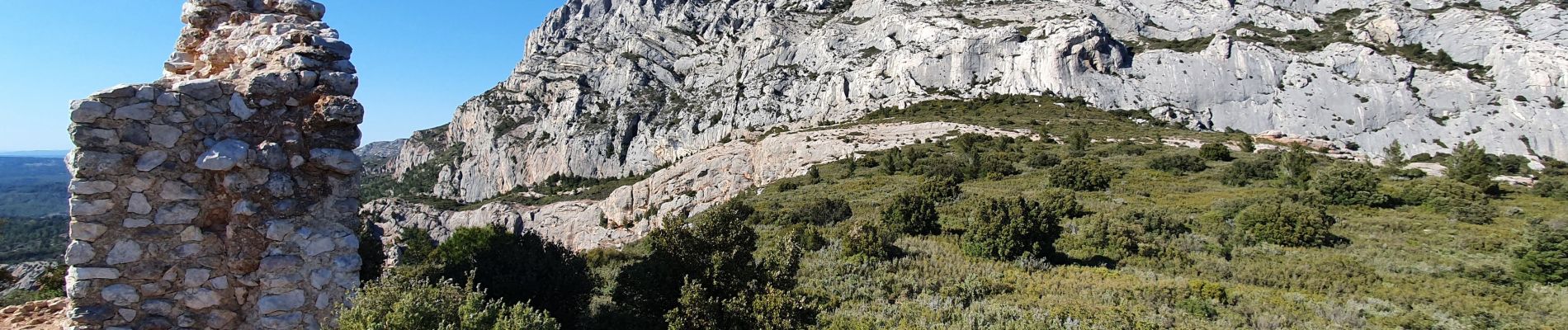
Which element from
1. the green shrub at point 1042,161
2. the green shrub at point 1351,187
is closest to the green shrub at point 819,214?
the green shrub at point 1042,161

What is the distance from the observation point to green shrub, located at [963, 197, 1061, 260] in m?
10.7

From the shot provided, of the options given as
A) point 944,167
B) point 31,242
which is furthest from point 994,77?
point 31,242

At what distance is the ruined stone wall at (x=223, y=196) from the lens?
15.9 ft

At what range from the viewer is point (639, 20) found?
10325 centimetres

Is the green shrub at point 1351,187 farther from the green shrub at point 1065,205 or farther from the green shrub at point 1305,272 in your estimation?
the green shrub at point 1065,205

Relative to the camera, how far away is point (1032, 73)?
54.0 meters

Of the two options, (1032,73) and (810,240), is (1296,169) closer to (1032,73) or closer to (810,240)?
(810,240)

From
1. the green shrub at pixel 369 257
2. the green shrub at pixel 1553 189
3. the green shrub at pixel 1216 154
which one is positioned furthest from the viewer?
the green shrub at pixel 1216 154

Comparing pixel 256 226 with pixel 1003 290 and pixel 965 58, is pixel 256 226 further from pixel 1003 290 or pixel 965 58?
pixel 965 58

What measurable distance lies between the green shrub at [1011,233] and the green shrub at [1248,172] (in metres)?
→ 11.2

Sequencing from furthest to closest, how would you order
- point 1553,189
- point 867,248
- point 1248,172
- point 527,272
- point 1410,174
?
point 1410,174 < point 1248,172 < point 1553,189 < point 867,248 < point 527,272

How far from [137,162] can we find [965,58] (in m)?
58.9

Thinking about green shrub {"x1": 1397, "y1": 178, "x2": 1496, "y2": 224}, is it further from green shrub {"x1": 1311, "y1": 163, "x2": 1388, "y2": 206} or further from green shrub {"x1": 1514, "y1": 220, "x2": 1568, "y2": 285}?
green shrub {"x1": 1514, "y1": 220, "x2": 1568, "y2": 285}

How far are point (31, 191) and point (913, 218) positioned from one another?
541 feet
